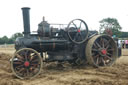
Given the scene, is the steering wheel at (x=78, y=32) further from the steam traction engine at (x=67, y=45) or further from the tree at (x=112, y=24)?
the tree at (x=112, y=24)

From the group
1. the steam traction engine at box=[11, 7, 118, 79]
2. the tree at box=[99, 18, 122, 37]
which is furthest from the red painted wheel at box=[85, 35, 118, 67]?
the tree at box=[99, 18, 122, 37]

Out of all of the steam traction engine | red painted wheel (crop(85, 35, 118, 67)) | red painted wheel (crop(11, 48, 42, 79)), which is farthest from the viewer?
red painted wheel (crop(85, 35, 118, 67))

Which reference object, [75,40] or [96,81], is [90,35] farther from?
[96,81]

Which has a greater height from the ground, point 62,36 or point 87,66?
point 62,36

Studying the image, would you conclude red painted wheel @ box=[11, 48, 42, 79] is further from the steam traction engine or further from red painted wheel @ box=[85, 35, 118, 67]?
red painted wheel @ box=[85, 35, 118, 67]

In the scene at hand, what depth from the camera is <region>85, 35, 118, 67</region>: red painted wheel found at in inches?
256

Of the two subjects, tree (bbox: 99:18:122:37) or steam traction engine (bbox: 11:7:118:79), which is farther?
tree (bbox: 99:18:122:37)

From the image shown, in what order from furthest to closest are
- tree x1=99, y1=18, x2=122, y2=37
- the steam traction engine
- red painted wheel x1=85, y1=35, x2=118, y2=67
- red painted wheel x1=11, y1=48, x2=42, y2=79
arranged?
tree x1=99, y1=18, x2=122, y2=37 → red painted wheel x1=85, y1=35, x2=118, y2=67 → the steam traction engine → red painted wheel x1=11, y1=48, x2=42, y2=79

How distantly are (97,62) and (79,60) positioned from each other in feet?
2.26

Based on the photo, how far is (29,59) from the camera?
553 cm

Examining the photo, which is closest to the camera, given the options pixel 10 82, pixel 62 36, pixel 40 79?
pixel 10 82

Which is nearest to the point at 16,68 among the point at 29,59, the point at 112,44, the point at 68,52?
the point at 29,59

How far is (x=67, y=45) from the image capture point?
6520mm

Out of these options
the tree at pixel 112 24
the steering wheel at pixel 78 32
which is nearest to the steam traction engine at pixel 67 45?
the steering wheel at pixel 78 32
